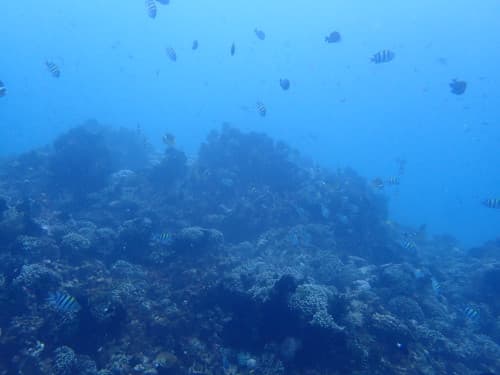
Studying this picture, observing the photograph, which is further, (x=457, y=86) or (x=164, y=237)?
(x=457, y=86)

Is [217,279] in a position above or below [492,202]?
below

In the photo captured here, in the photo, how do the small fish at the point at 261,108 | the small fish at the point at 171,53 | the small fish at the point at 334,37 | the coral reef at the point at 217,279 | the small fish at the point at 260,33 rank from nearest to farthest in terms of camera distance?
the coral reef at the point at 217,279 < the small fish at the point at 334,37 < the small fish at the point at 261,108 < the small fish at the point at 171,53 < the small fish at the point at 260,33

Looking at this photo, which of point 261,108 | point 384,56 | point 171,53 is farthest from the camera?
point 171,53

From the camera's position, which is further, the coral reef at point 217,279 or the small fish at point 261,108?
the small fish at point 261,108

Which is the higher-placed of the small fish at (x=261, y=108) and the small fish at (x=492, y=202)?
the small fish at (x=492, y=202)

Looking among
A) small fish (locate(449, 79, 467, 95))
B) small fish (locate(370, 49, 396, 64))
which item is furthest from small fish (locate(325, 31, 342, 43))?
small fish (locate(449, 79, 467, 95))

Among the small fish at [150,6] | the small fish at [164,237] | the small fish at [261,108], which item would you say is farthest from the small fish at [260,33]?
the small fish at [164,237]

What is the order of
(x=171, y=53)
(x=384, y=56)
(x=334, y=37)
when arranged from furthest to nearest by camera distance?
(x=171, y=53) < (x=334, y=37) < (x=384, y=56)

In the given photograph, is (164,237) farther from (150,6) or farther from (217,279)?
(150,6)

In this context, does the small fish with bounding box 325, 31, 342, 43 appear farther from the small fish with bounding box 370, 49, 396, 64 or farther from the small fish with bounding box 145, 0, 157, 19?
the small fish with bounding box 145, 0, 157, 19

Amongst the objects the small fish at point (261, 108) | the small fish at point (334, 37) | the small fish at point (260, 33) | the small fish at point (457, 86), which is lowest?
the small fish at point (261, 108)

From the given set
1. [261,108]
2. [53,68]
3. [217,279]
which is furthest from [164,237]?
[53,68]

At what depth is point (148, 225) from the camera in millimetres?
12953

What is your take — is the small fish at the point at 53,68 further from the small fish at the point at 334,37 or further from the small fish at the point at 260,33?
the small fish at the point at 334,37
